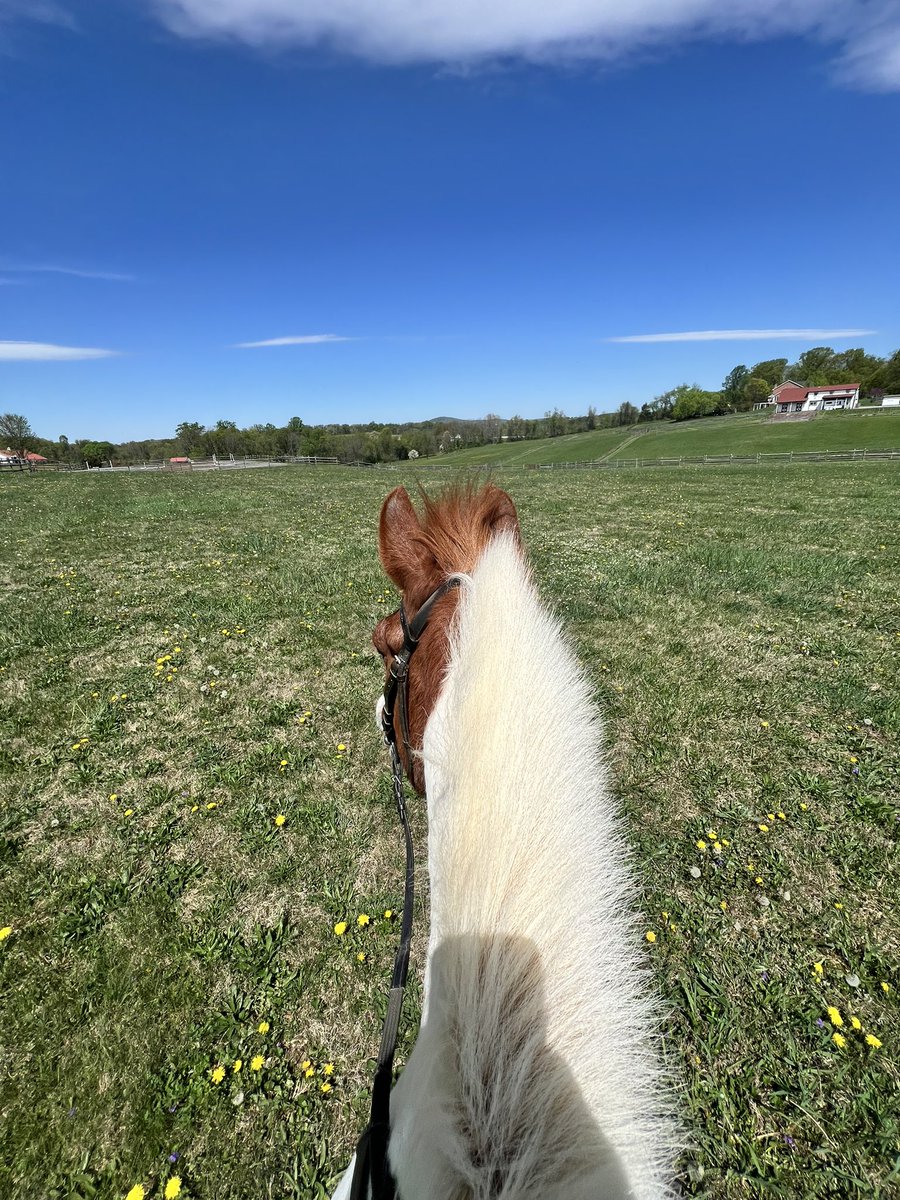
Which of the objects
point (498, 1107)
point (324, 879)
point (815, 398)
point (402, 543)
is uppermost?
point (815, 398)

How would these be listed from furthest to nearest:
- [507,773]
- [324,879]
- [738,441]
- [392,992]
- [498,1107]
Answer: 1. [738,441]
2. [324,879]
3. [392,992]
4. [507,773]
5. [498,1107]

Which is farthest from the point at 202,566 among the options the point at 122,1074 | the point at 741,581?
the point at 741,581

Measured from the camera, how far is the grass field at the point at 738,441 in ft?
159

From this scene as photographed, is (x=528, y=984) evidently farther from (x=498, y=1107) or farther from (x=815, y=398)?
(x=815, y=398)

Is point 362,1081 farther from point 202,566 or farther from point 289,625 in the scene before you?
point 202,566

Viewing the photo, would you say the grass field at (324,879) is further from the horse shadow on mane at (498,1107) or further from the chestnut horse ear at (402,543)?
the chestnut horse ear at (402,543)

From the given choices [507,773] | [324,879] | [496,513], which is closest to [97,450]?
[324,879]

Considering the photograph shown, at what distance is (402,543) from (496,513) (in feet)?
1.47

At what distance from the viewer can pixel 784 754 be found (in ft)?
13.3

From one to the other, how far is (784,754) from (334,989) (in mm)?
3891

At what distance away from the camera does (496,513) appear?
6.97 ft

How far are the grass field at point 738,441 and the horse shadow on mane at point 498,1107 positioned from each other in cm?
4184

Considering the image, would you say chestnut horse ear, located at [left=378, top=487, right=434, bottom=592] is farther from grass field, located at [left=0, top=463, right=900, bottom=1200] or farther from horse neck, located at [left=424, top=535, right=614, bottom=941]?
grass field, located at [left=0, top=463, right=900, bottom=1200]

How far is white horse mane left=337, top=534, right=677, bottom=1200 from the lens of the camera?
81cm
